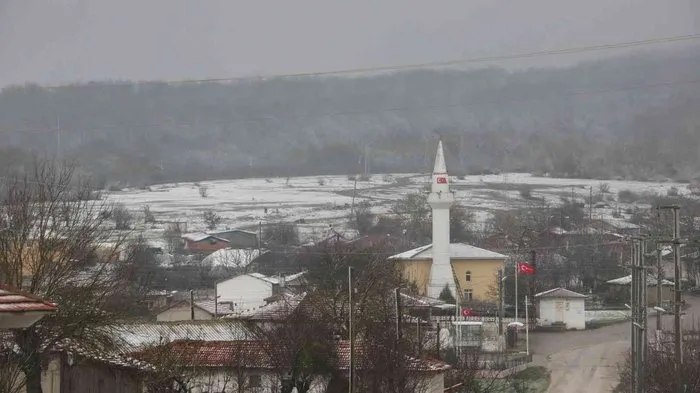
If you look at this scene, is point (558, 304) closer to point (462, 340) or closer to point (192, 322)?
point (462, 340)

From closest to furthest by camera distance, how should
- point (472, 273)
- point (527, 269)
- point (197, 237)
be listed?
point (527, 269) < point (472, 273) < point (197, 237)

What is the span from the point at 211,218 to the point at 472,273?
1852 centimetres

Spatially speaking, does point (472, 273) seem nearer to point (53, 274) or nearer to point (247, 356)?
point (247, 356)

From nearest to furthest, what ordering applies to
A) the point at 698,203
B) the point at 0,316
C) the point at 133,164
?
1. the point at 0,316
2. the point at 698,203
3. the point at 133,164

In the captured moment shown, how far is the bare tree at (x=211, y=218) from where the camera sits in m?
43.7

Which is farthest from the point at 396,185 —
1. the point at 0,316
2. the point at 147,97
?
the point at 0,316

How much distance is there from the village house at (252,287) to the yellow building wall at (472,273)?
11.5 ft

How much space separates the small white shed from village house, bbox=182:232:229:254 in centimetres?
1517

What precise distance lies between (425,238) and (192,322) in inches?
906

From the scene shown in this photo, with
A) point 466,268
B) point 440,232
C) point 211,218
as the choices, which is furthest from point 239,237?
point 466,268

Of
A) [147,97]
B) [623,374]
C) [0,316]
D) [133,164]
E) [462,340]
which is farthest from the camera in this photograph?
[147,97]

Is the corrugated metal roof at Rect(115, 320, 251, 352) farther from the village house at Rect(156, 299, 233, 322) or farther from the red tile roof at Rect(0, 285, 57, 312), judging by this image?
the red tile roof at Rect(0, 285, 57, 312)

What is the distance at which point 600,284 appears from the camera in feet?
85.7

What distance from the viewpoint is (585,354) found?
17641mm
